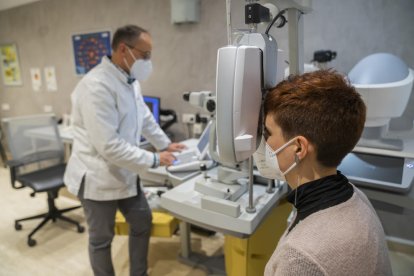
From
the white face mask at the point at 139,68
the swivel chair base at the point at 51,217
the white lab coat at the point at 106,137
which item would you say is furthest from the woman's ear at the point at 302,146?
the swivel chair base at the point at 51,217

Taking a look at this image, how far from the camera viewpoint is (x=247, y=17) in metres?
0.80

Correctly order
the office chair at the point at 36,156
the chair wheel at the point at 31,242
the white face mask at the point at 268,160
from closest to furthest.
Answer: the white face mask at the point at 268,160, the chair wheel at the point at 31,242, the office chair at the point at 36,156

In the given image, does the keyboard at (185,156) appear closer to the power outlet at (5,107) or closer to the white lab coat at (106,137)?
the white lab coat at (106,137)

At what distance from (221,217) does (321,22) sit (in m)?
1.49

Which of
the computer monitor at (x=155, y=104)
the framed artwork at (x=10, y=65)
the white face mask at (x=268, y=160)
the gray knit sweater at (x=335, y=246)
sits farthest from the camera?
the framed artwork at (x=10, y=65)

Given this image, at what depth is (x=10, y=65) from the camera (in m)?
4.34

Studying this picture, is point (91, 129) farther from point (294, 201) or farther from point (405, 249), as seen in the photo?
point (405, 249)

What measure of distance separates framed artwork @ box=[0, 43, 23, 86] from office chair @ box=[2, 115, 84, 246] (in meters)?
2.04

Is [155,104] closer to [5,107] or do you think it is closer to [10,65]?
[10,65]

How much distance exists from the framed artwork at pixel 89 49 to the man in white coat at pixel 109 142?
176 cm

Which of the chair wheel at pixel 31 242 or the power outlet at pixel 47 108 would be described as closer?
the chair wheel at pixel 31 242

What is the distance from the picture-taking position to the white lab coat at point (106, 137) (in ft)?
4.81

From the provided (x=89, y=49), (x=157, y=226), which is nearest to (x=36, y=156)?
(x=89, y=49)

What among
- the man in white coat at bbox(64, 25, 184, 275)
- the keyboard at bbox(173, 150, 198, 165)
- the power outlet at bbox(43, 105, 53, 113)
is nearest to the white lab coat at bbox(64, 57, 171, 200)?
the man in white coat at bbox(64, 25, 184, 275)
